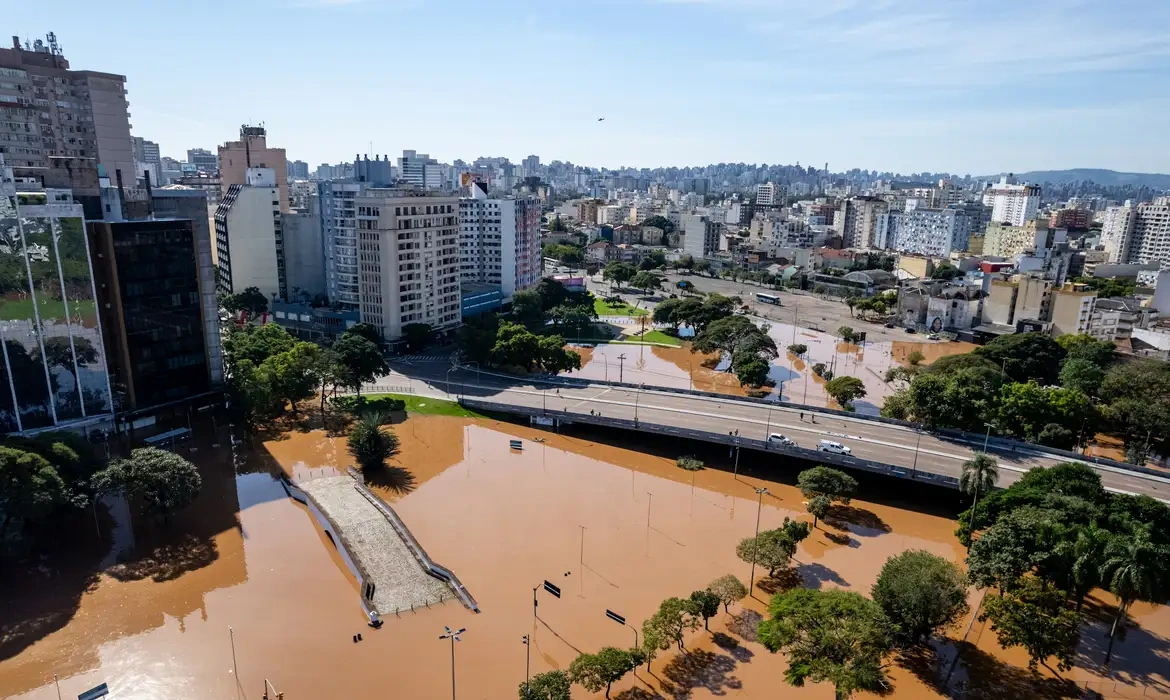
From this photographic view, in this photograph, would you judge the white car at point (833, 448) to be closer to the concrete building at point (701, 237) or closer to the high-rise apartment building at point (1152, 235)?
the concrete building at point (701, 237)

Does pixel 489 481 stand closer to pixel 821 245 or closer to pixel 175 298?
pixel 175 298

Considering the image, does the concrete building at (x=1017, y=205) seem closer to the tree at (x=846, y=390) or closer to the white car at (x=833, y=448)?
the tree at (x=846, y=390)

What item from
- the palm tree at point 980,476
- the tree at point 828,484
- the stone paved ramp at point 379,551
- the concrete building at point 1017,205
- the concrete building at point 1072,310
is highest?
the concrete building at point 1017,205

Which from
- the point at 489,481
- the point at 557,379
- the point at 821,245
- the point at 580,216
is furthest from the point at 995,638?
the point at 580,216

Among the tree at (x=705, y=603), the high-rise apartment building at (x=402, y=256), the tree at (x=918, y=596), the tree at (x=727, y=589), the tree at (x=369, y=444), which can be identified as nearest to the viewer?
the tree at (x=918, y=596)

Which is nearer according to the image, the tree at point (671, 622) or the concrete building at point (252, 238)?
→ the tree at point (671, 622)

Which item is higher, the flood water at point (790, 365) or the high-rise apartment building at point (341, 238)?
the high-rise apartment building at point (341, 238)

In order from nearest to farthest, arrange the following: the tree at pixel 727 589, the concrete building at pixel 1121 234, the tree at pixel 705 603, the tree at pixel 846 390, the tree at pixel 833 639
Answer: the tree at pixel 833 639
the tree at pixel 705 603
the tree at pixel 727 589
the tree at pixel 846 390
the concrete building at pixel 1121 234

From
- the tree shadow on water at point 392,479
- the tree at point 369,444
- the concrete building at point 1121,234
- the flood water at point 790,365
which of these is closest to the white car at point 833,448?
the flood water at point 790,365
